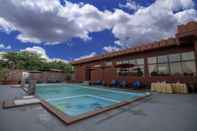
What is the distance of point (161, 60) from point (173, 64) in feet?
3.24

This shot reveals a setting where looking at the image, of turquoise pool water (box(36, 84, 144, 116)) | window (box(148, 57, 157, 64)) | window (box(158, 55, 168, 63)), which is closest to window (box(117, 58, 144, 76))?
window (box(148, 57, 157, 64))

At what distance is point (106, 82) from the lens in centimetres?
1460

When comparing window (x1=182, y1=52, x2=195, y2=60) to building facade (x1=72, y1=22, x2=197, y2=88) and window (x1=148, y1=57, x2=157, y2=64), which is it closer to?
building facade (x1=72, y1=22, x2=197, y2=88)

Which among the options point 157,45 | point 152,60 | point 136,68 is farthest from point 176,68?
point 136,68

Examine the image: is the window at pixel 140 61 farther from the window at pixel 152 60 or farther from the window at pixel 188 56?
the window at pixel 188 56

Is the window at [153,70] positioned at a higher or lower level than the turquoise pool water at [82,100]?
higher

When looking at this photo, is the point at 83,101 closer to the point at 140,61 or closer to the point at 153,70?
the point at 153,70

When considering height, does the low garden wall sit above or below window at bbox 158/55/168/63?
below

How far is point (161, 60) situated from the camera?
10109 mm

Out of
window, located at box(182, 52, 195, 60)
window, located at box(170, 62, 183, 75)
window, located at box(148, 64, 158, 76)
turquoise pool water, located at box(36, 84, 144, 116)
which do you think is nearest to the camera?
turquoise pool water, located at box(36, 84, 144, 116)

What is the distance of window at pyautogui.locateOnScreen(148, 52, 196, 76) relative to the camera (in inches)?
335

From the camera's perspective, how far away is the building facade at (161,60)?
799cm

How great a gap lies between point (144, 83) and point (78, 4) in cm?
926

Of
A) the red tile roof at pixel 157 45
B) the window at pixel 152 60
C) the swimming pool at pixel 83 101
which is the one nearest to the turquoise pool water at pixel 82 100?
the swimming pool at pixel 83 101
